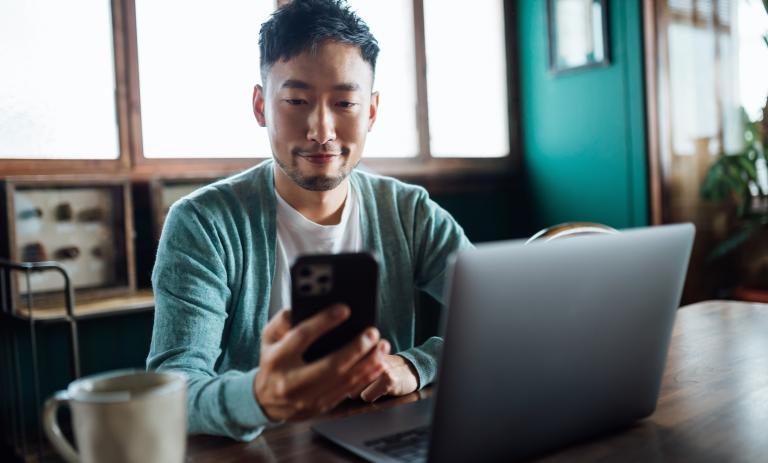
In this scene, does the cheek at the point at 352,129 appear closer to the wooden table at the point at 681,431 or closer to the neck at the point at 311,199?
the neck at the point at 311,199

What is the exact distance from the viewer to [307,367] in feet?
2.11

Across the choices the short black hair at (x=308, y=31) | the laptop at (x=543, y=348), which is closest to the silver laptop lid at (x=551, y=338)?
the laptop at (x=543, y=348)

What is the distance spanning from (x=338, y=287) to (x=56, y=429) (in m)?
0.26

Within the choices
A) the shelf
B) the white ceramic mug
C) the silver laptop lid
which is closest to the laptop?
the silver laptop lid

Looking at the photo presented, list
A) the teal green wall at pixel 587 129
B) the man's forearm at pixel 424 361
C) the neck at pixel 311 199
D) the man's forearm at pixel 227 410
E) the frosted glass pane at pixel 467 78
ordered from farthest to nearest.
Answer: the frosted glass pane at pixel 467 78, the teal green wall at pixel 587 129, the neck at pixel 311 199, the man's forearm at pixel 424 361, the man's forearm at pixel 227 410

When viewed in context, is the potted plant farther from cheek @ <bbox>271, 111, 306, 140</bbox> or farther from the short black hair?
cheek @ <bbox>271, 111, 306, 140</bbox>

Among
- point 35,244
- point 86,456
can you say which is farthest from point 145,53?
point 86,456

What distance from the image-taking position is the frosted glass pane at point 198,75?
2.80m

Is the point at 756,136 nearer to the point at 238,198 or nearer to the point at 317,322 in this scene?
the point at 238,198

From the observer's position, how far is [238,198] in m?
1.24

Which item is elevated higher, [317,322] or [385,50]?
[385,50]

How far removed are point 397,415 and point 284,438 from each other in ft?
0.45

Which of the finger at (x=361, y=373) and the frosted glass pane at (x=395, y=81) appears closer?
the finger at (x=361, y=373)

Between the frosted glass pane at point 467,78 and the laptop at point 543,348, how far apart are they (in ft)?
10.1
